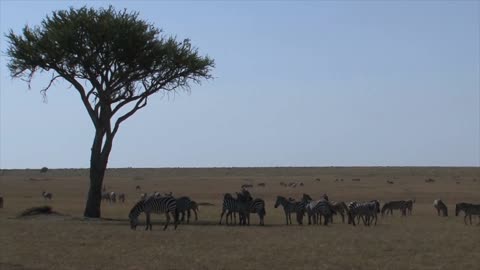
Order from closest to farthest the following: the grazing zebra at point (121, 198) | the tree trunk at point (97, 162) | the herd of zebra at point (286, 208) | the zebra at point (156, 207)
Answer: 1. the zebra at point (156, 207)
2. the herd of zebra at point (286, 208)
3. the tree trunk at point (97, 162)
4. the grazing zebra at point (121, 198)

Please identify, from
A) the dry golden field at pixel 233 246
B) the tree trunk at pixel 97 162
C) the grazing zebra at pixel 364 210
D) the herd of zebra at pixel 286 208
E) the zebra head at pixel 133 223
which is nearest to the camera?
the dry golden field at pixel 233 246

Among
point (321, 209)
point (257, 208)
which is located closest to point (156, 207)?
point (257, 208)

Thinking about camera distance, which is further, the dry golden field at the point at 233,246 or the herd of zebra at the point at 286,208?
the herd of zebra at the point at 286,208

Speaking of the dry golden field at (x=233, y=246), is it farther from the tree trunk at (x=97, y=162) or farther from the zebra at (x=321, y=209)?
the tree trunk at (x=97, y=162)

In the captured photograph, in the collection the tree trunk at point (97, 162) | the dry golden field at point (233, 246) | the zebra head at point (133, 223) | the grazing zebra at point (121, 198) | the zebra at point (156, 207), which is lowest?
the dry golden field at point (233, 246)

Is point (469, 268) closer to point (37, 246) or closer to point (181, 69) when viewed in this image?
point (37, 246)

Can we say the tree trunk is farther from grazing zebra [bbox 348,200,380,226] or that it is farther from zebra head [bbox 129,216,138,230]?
grazing zebra [bbox 348,200,380,226]

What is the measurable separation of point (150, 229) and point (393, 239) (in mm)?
9292

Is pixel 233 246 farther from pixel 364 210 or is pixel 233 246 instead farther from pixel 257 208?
pixel 364 210

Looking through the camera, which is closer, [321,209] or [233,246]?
[233,246]

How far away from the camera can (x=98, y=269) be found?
16875 millimetres

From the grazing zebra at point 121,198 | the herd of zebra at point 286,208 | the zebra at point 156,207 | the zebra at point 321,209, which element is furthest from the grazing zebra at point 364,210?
the grazing zebra at point 121,198

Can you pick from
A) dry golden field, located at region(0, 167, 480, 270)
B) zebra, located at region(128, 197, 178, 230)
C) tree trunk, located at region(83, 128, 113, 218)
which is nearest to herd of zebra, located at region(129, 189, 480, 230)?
zebra, located at region(128, 197, 178, 230)

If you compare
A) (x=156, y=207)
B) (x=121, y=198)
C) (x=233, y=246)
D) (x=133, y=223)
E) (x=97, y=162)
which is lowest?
(x=233, y=246)
